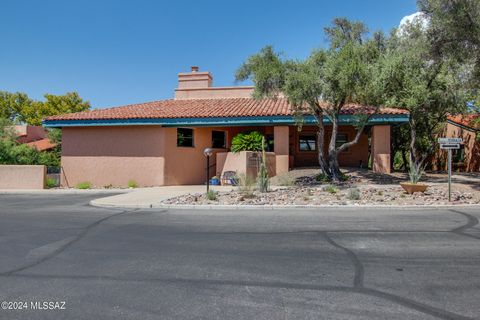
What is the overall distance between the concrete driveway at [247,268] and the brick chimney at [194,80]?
731 inches

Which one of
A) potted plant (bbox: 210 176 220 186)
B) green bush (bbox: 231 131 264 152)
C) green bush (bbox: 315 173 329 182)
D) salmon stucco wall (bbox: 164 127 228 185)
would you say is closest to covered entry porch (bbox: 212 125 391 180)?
potted plant (bbox: 210 176 220 186)

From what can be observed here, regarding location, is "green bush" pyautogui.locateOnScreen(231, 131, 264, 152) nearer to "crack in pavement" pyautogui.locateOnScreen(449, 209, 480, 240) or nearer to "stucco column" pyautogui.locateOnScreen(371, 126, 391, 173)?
"stucco column" pyautogui.locateOnScreen(371, 126, 391, 173)

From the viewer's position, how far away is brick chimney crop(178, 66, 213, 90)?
26000 mm

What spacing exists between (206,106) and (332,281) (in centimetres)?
1862

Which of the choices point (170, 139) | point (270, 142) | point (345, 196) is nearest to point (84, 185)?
point (170, 139)

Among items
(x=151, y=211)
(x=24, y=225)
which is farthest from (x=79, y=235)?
(x=151, y=211)

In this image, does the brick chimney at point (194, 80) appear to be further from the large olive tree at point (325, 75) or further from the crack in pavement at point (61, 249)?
the crack in pavement at point (61, 249)

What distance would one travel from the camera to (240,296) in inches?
157

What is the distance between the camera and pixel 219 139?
72.3ft

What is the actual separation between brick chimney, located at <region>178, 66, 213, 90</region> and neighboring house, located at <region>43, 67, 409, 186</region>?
4730mm

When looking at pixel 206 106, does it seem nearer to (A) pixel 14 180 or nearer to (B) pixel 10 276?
(A) pixel 14 180

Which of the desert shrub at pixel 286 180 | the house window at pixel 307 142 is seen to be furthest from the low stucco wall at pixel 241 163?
the house window at pixel 307 142

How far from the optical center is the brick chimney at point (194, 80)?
26.0m

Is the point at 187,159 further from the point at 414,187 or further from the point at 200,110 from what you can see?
the point at 414,187
